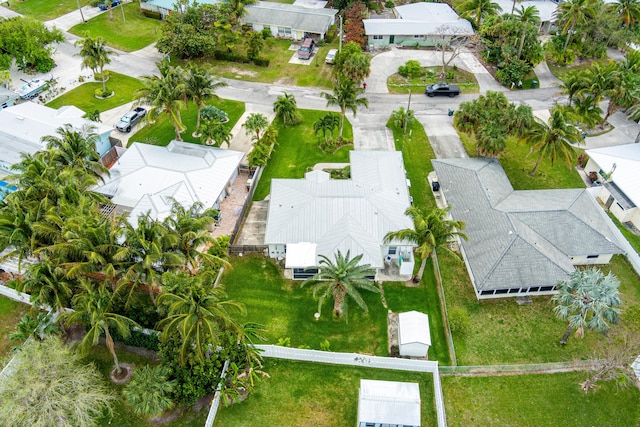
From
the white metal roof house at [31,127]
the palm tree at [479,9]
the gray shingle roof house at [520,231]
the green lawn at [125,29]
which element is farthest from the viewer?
the green lawn at [125,29]

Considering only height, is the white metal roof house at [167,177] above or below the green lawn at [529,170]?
above

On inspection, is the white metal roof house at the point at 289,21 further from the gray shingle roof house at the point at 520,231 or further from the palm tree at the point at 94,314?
the palm tree at the point at 94,314

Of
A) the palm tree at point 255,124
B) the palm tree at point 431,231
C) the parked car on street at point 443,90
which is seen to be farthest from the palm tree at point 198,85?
the parked car on street at point 443,90

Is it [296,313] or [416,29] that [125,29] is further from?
[296,313]

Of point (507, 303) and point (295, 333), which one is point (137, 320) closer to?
point (295, 333)

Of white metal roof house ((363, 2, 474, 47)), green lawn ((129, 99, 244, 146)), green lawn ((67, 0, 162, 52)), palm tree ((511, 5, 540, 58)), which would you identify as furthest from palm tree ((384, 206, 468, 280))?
green lawn ((67, 0, 162, 52))

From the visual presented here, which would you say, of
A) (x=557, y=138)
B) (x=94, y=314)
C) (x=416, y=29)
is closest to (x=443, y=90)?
(x=416, y=29)
